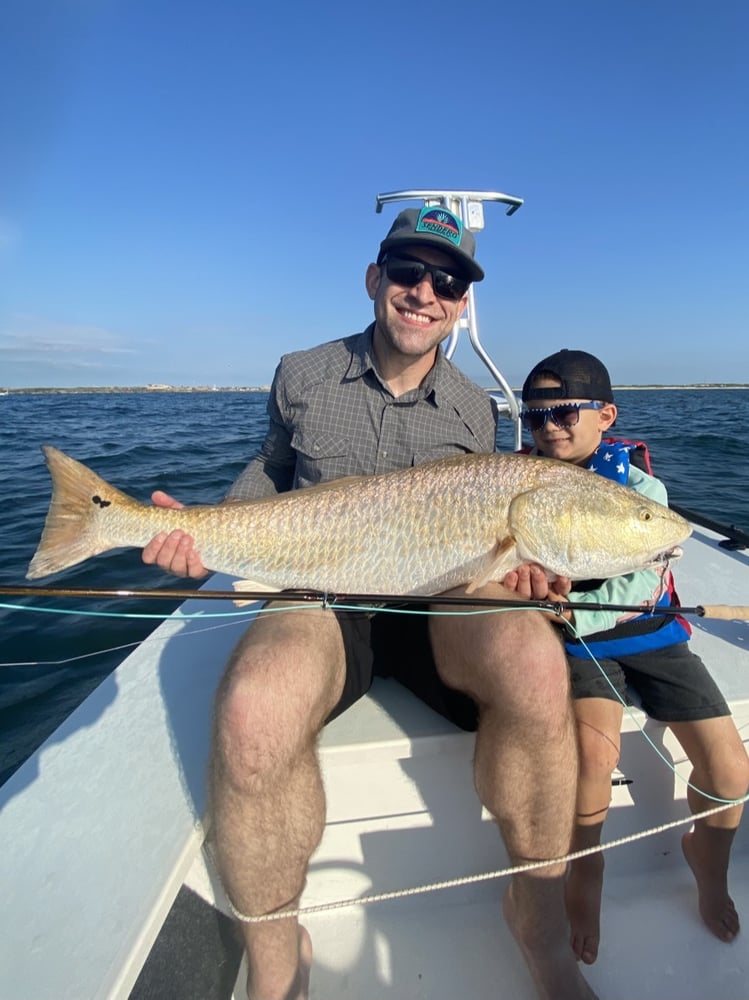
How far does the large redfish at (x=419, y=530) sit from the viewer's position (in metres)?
2.72

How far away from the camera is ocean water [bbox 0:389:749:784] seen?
4.58 meters

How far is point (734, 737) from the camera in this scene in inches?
96.0

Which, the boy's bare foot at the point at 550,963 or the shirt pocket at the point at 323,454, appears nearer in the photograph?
the boy's bare foot at the point at 550,963

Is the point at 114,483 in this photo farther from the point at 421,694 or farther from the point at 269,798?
the point at 269,798

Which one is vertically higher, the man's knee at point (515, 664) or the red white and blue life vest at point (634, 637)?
the man's knee at point (515, 664)

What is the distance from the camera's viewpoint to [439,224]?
3014mm

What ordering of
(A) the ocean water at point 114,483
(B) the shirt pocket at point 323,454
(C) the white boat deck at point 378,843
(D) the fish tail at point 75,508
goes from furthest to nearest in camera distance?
(A) the ocean water at point 114,483, (B) the shirt pocket at point 323,454, (D) the fish tail at point 75,508, (C) the white boat deck at point 378,843

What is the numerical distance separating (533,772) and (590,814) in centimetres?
52

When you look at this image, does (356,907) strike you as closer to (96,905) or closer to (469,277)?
(96,905)

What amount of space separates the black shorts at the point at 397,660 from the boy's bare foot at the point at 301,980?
2.92 feet

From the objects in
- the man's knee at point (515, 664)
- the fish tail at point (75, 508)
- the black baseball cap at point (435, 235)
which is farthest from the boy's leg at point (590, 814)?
the fish tail at point (75, 508)

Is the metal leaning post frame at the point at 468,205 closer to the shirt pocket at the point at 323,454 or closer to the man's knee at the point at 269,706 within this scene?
the shirt pocket at the point at 323,454

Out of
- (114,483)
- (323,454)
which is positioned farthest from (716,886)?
(114,483)

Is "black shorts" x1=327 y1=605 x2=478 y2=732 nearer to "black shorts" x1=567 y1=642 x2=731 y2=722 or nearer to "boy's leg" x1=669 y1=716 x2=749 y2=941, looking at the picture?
"black shorts" x1=567 y1=642 x2=731 y2=722
